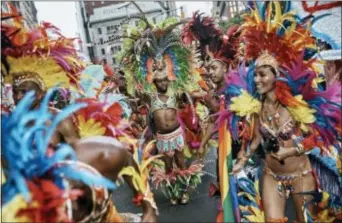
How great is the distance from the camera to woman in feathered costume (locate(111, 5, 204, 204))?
19.5 ft

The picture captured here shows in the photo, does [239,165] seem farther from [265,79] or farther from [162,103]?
[162,103]

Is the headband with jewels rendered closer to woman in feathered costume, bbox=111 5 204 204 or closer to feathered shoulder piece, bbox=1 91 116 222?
woman in feathered costume, bbox=111 5 204 204

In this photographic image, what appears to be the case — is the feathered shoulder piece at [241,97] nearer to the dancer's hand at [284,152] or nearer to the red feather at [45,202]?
the dancer's hand at [284,152]

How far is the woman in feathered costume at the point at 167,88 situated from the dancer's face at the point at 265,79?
225cm

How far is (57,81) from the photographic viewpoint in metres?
4.17

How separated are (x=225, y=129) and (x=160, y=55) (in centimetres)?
197

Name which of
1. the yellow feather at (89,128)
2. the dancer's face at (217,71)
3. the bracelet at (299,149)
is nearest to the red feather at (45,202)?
the yellow feather at (89,128)

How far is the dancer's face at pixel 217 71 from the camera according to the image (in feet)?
17.8

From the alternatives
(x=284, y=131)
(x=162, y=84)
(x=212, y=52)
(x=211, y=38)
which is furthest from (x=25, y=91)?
(x=211, y=38)

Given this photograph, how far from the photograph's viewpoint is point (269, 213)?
373 cm

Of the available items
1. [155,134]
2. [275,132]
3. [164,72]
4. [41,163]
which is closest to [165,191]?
[155,134]

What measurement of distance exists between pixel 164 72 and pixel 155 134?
2.61 feet

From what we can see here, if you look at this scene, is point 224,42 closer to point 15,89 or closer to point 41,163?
point 15,89

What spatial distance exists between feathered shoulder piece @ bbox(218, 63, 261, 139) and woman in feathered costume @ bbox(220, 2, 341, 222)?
0.01 meters
